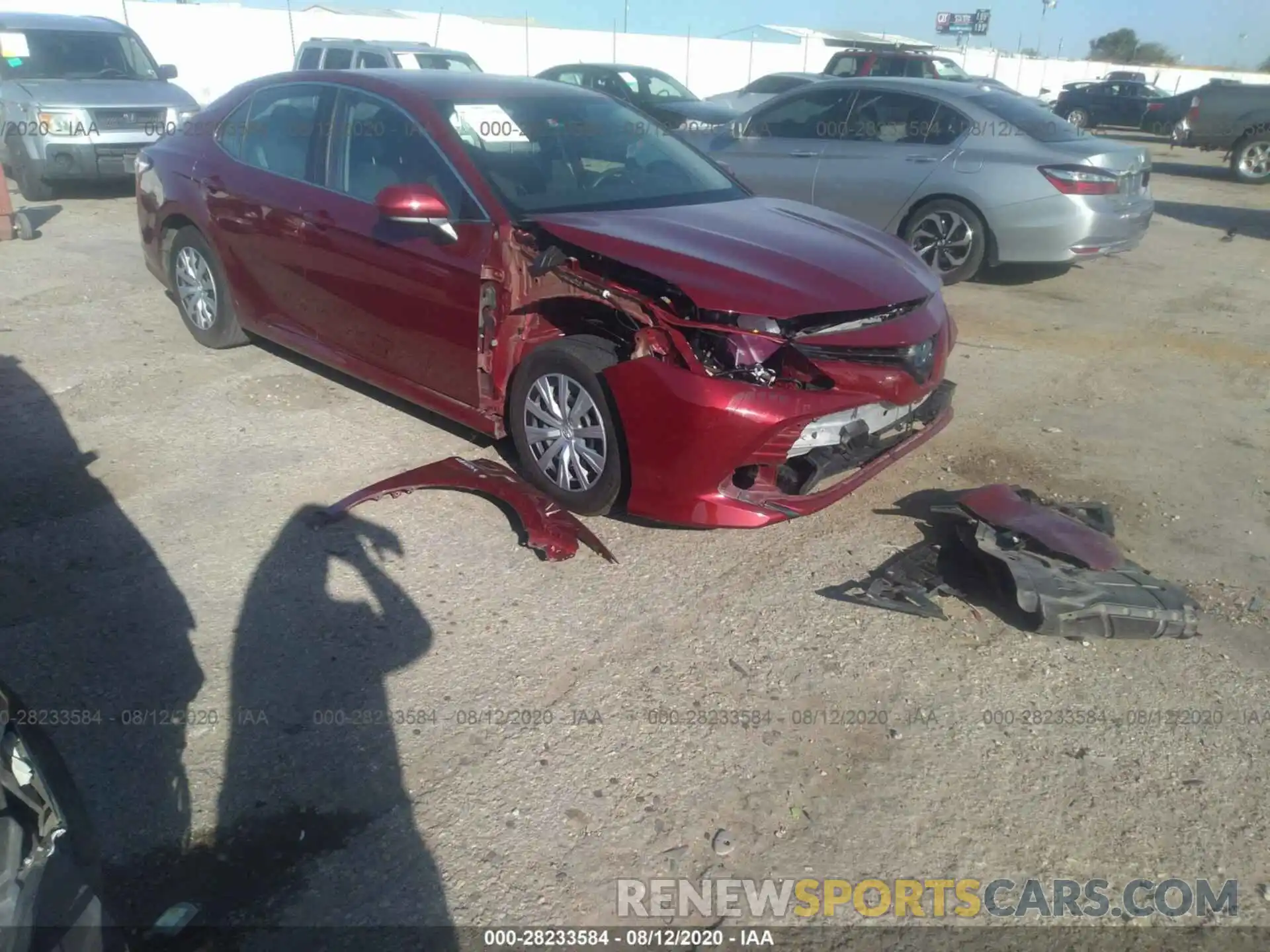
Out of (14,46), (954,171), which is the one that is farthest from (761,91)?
(14,46)

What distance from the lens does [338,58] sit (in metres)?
14.8

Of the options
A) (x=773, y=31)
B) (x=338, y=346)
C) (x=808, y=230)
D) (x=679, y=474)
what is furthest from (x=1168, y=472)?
(x=773, y=31)

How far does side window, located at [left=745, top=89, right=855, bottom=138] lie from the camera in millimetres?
9430

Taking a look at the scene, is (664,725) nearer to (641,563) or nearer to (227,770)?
(641,563)

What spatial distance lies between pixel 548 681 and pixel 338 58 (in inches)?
545

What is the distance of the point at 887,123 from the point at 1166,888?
7.79 m

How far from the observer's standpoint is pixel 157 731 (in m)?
3.13

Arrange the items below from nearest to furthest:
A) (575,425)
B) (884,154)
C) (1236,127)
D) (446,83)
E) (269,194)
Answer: (575,425), (446,83), (269,194), (884,154), (1236,127)

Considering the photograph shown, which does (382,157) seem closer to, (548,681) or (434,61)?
(548,681)

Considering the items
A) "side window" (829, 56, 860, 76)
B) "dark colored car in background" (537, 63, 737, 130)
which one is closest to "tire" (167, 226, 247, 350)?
"dark colored car in background" (537, 63, 737, 130)

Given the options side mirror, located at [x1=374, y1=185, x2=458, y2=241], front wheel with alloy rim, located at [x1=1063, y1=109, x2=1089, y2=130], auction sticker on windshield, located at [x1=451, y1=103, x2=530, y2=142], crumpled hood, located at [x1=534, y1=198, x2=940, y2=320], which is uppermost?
front wheel with alloy rim, located at [x1=1063, y1=109, x2=1089, y2=130]

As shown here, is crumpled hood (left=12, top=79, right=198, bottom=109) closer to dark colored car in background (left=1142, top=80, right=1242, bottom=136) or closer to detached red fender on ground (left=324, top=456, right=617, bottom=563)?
detached red fender on ground (left=324, top=456, right=617, bottom=563)

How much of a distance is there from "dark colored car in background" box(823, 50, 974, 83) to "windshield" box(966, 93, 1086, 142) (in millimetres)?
9030

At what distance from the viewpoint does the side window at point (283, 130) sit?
530 cm
